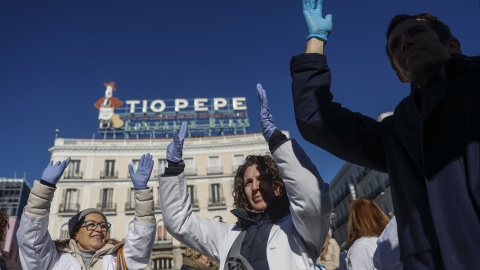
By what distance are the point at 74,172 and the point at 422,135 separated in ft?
107

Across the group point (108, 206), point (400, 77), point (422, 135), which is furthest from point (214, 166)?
point (422, 135)

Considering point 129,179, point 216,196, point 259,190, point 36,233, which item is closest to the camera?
point 259,190

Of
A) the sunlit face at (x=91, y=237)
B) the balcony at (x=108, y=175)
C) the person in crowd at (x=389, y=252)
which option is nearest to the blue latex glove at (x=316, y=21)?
the person in crowd at (x=389, y=252)

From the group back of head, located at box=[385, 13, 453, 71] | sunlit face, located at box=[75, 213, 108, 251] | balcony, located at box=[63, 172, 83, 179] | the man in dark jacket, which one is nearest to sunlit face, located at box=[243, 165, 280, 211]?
the man in dark jacket

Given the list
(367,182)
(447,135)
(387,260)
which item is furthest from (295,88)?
(367,182)

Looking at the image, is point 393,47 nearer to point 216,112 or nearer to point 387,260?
point 387,260

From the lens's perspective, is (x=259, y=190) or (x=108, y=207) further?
(x=108, y=207)

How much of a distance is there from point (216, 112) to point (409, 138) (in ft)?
112

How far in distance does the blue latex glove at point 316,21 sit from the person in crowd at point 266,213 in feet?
1.80

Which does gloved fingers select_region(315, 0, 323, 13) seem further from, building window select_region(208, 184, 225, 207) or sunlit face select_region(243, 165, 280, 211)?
building window select_region(208, 184, 225, 207)

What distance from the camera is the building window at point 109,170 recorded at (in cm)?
3053

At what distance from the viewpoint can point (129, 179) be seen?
30.5 m

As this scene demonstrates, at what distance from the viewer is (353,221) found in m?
3.36

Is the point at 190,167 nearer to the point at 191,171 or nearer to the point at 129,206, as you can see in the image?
the point at 191,171
